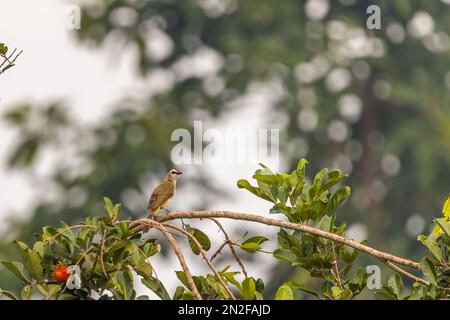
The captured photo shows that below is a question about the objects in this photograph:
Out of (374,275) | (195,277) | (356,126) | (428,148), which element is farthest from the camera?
(356,126)

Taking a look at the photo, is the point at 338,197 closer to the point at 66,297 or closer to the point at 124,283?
the point at 124,283

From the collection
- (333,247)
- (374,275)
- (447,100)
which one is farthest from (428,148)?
(333,247)

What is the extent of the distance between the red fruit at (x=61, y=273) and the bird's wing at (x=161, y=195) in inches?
87.5

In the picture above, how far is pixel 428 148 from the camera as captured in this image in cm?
1956

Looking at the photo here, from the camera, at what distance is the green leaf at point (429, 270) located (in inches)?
159

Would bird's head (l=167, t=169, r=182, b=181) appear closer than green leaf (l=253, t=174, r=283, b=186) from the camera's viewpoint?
No

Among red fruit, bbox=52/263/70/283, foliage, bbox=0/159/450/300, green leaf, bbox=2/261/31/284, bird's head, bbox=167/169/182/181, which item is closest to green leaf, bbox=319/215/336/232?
foliage, bbox=0/159/450/300

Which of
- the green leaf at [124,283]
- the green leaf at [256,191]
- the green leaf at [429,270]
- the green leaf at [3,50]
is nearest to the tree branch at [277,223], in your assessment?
the green leaf at [429,270]

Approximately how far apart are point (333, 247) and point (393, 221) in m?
15.8

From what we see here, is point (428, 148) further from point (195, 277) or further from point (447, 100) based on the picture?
point (195, 277)

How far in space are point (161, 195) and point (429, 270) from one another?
7.93 feet

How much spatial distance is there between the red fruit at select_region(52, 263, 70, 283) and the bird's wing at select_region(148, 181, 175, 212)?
2.22m

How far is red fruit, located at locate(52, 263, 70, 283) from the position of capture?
12.9 ft

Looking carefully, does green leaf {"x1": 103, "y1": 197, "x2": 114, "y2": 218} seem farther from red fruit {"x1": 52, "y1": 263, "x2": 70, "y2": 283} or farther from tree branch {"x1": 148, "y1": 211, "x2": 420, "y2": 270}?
tree branch {"x1": 148, "y1": 211, "x2": 420, "y2": 270}
